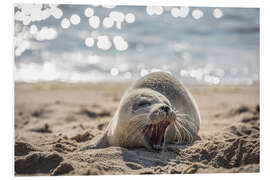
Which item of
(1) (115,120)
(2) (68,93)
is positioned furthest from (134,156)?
(2) (68,93)

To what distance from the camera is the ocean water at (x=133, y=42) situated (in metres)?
5.10

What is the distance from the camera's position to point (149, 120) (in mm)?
3746

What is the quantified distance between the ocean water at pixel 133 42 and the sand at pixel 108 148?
2.04ft

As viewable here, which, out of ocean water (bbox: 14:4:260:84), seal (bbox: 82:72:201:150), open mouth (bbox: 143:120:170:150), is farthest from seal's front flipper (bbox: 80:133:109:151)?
ocean water (bbox: 14:4:260:84)

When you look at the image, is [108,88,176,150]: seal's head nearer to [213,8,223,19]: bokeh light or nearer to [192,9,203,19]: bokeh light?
[192,9,203,19]: bokeh light

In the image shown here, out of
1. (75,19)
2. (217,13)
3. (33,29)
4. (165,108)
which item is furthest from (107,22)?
(165,108)

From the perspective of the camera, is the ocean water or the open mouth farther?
the ocean water

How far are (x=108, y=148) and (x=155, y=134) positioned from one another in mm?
581

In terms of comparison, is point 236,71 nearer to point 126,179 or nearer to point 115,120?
point 115,120

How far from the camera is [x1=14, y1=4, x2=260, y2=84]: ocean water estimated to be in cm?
510

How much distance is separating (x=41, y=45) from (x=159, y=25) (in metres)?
2.44

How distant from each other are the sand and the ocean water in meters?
0.62

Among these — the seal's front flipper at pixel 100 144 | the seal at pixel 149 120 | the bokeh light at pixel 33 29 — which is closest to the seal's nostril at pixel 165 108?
the seal at pixel 149 120

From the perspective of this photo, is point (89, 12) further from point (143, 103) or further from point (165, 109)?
point (165, 109)
